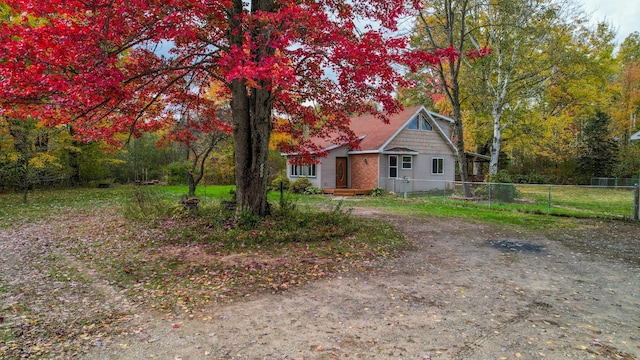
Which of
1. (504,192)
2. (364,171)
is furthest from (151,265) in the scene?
(364,171)

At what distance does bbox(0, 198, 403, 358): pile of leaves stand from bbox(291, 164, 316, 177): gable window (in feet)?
37.4

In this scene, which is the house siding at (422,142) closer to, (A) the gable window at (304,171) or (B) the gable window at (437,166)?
(B) the gable window at (437,166)

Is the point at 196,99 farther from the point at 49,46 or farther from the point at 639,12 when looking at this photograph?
the point at 639,12

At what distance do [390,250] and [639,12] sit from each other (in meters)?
31.8

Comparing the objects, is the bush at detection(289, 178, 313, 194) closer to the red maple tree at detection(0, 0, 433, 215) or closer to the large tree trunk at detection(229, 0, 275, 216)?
the red maple tree at detection(0, 0, 433, 215)

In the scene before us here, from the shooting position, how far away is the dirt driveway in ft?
10.0

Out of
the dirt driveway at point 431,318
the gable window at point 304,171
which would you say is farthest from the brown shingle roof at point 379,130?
the dirt driveway at point 431,318

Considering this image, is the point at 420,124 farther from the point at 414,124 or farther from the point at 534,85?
the point at 534,85

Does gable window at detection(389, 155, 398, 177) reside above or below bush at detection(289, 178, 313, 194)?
above

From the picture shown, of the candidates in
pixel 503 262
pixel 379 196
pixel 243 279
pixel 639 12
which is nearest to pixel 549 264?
pixel 503 262

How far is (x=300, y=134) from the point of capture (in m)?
11.1

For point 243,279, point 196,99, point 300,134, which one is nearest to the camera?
point 243,279

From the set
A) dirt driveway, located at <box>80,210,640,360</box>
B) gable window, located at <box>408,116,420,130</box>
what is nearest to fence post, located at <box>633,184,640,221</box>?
dirt driveway, located at <box>80,210,640,360</box>

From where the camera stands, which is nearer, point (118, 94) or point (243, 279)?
point (243, 279)
